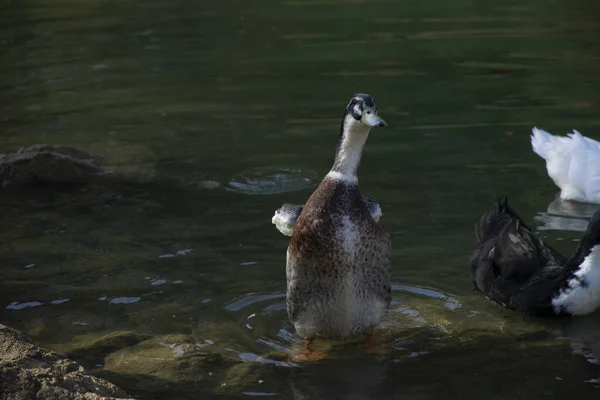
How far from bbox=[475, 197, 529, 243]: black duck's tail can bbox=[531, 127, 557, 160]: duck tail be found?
1.61 m

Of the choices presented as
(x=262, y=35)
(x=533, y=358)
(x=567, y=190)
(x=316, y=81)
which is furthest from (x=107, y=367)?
(x=262, y=35)

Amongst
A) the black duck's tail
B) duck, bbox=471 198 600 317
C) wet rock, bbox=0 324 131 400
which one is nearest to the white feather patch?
duck, bbox=471 198 600 317

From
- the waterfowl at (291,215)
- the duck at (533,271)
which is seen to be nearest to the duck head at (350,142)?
the waterfowl at (291,215)

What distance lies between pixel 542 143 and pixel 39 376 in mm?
5775

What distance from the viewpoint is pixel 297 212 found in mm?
6508

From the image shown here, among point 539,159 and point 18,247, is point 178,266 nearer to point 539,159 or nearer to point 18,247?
point 18,247

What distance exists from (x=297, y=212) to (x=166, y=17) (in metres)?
10.6

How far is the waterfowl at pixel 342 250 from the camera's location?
605cm

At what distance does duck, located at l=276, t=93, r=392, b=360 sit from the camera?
238 inches

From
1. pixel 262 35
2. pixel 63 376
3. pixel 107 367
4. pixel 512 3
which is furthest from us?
pixel 512 3

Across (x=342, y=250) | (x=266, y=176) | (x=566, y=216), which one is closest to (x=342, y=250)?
(x=342, y=250)

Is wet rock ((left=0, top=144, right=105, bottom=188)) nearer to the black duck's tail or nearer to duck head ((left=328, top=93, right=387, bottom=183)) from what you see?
the black duck's tail

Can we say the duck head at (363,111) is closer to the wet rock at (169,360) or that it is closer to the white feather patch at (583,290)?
the wet rock at (169,360)

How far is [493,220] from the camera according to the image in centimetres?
777
